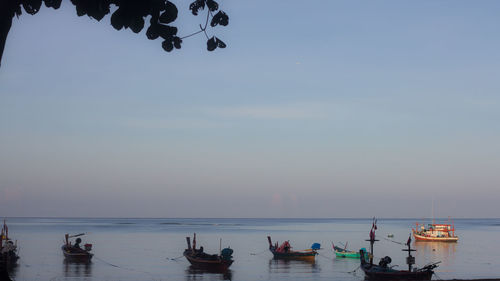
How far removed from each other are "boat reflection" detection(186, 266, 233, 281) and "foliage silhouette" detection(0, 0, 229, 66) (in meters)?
39.6

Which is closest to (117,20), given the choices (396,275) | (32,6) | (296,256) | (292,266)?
(32,6)

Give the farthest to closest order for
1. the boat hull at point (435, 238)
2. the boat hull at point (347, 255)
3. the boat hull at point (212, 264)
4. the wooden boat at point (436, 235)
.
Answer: the wooden boat at point (436, 235)
the boat hull at point (435, 238)
the boat hull at point (347, 255)
the boat hull at point (212, 264)

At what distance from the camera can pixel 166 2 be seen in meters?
6.57

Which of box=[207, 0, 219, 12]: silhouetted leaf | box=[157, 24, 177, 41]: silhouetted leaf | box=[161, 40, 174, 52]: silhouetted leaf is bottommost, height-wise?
box=[161, 40, 174, 52]: silhouetted leaf

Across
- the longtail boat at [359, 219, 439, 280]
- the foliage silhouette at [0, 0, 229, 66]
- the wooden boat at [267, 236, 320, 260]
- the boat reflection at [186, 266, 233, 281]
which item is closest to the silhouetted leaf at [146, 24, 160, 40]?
the foliage silhouette at [0, 0, 229, 66]

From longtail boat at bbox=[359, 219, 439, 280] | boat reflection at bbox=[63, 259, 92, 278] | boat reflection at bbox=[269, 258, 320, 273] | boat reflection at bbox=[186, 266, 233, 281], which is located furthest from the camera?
boat reflection at bbox=[269, 258, 320, 273]

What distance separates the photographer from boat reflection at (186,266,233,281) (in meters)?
45.3

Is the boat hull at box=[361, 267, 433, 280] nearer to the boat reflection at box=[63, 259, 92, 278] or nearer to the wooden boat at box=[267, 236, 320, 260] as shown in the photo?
the wooden boat at box=[267, 236, 320, 260]

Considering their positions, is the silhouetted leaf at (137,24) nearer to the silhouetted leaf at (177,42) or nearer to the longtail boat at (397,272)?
the silhouetted leaf at (177,42)

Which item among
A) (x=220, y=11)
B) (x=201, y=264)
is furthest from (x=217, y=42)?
(x=201, y=264)

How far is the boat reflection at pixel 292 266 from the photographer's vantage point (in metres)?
53.6

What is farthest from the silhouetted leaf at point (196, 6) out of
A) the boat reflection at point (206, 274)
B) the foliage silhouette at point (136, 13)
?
the boat reflection at point (206, 274)

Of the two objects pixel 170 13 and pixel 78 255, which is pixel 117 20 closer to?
pixel 170 13

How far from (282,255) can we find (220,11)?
56.7 meters
